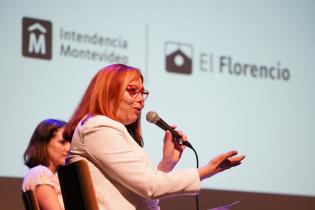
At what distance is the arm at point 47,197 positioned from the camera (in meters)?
3.41

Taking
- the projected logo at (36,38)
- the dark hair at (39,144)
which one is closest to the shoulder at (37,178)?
the dark hair at (39,144)

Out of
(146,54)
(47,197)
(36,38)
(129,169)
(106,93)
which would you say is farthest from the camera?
(146,54)

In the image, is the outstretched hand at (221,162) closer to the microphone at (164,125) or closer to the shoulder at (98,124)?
the microphone at (164,125)

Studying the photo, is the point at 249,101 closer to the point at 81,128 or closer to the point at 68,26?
the point at 68,26

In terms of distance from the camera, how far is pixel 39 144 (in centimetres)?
379

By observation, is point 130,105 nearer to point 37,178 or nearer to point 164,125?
point 164,125

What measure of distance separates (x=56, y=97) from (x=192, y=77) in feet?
3.26

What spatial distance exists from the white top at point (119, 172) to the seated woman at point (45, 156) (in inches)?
48.6

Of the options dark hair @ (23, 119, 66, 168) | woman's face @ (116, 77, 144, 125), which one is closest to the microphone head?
woman's face @ (116, 77, 144, 125)

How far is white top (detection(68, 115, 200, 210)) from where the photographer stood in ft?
7.35

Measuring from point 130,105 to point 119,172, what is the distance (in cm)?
31

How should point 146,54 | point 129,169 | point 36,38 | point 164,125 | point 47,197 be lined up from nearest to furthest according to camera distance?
point 129,169, point 164,125, point 47,197, point 36,38, point 146,54

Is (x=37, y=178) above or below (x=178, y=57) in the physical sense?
below

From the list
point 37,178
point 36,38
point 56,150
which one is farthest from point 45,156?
point 36,38
